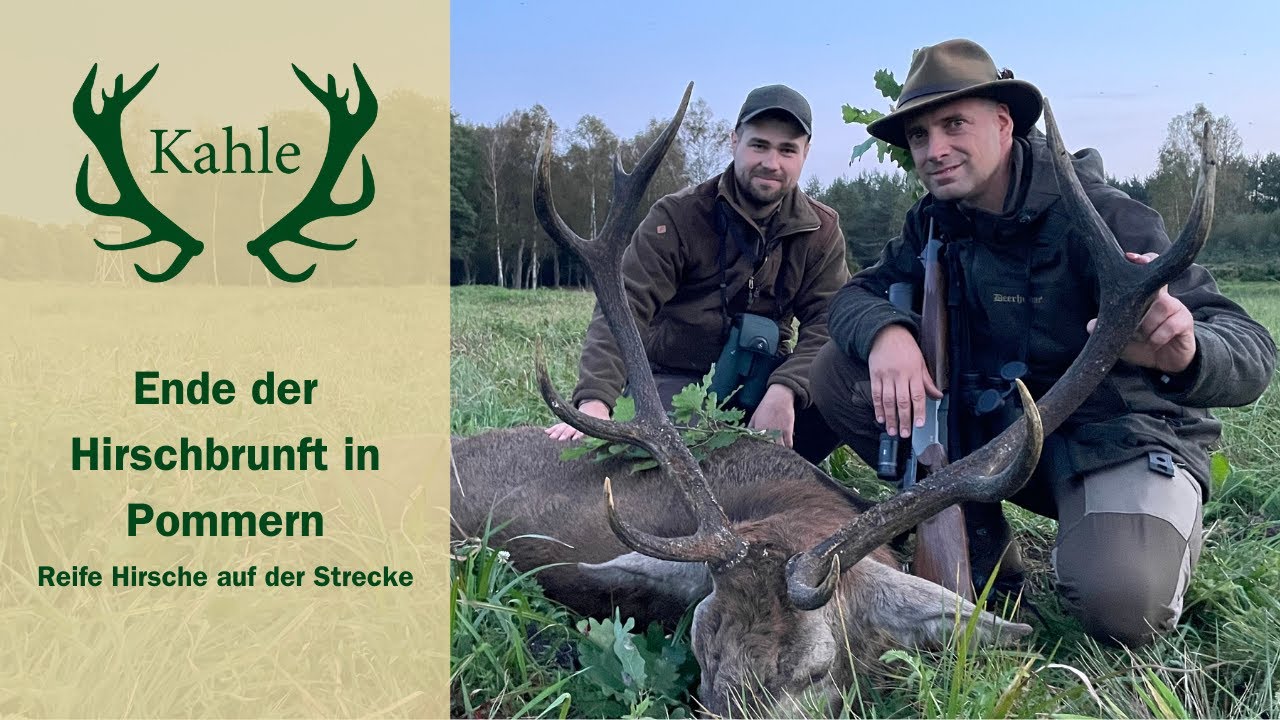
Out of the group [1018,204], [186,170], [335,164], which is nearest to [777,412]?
[1018,204]

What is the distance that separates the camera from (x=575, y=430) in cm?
470

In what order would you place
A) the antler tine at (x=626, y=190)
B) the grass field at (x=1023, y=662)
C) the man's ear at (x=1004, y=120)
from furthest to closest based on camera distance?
the man's ear at (x=1004, y=120) → the antler tine at (x=626, y=190) → the grass field at (x=1023, y=662)

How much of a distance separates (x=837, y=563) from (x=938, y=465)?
3.85 ft

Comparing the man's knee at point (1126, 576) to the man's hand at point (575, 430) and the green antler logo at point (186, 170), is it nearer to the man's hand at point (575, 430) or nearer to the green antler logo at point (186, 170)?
the man's hand at point (575, 430)

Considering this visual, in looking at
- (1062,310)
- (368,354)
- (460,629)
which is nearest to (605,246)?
(460,629)

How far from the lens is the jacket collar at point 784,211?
217 inches

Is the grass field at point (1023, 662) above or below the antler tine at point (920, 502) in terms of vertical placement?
below

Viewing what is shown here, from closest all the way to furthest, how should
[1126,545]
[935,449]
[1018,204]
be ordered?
[1126,545], [935,449], [1018,204]

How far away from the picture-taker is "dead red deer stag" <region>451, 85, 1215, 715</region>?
2.90 meters

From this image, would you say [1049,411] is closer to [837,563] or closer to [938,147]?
[837,563]

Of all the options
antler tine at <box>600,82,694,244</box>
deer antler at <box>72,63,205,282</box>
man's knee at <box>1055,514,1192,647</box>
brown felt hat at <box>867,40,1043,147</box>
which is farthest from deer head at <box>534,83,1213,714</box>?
deer antler at <box>72,63,205,282</box>

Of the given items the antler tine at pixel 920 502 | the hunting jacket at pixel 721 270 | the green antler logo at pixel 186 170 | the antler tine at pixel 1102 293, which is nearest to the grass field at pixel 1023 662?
the antler tine at pixel 920 502

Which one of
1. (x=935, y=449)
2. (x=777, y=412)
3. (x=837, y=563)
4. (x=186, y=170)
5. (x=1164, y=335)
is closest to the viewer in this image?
(x=837, y=563)

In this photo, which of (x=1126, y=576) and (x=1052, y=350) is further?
(x=1052, y=350)
